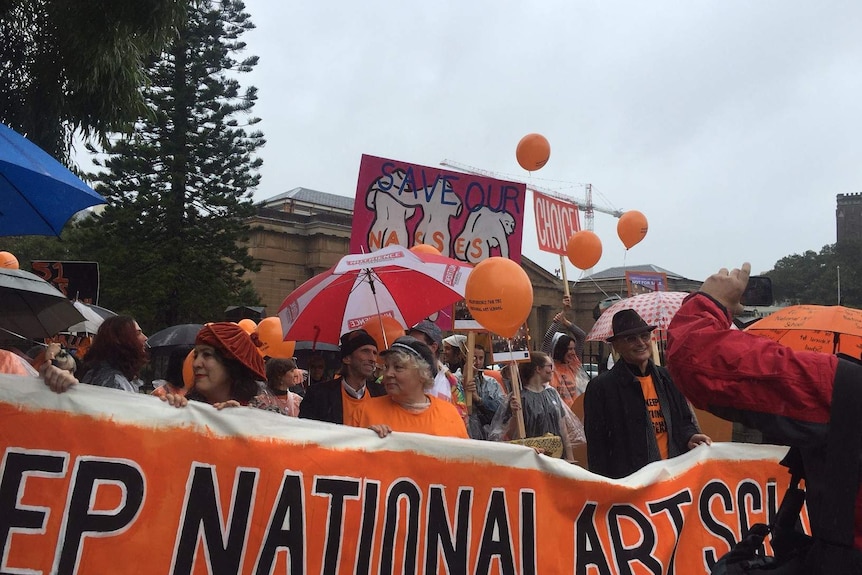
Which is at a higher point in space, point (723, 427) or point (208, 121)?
point (208, 121)

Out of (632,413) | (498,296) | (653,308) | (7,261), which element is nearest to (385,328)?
(498,296)

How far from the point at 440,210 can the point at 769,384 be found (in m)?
5.51

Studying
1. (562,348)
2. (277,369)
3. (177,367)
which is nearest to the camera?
(177,367)

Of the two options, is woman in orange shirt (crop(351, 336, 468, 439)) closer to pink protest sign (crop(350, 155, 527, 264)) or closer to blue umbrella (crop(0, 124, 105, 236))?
blue umbrella (crop(0, 124, 105, 236))

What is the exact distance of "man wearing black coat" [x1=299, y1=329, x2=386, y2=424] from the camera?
13.7 ft

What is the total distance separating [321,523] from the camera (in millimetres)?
2896

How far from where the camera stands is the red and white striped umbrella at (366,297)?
5.21m

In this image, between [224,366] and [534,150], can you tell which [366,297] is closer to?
[224,366]

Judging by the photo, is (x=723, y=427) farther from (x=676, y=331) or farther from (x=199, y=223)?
(x=199, y=223)

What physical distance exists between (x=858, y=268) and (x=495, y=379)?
34133mm

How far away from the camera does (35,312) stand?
14.2 feet

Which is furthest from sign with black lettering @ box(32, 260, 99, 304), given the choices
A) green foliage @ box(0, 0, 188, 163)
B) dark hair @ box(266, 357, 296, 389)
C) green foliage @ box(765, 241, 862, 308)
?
green foliage @ box(765, 241, 862, 308)

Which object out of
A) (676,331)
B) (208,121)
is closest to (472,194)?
(676,331)

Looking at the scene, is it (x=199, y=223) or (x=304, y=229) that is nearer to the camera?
(x=199, y=223)
